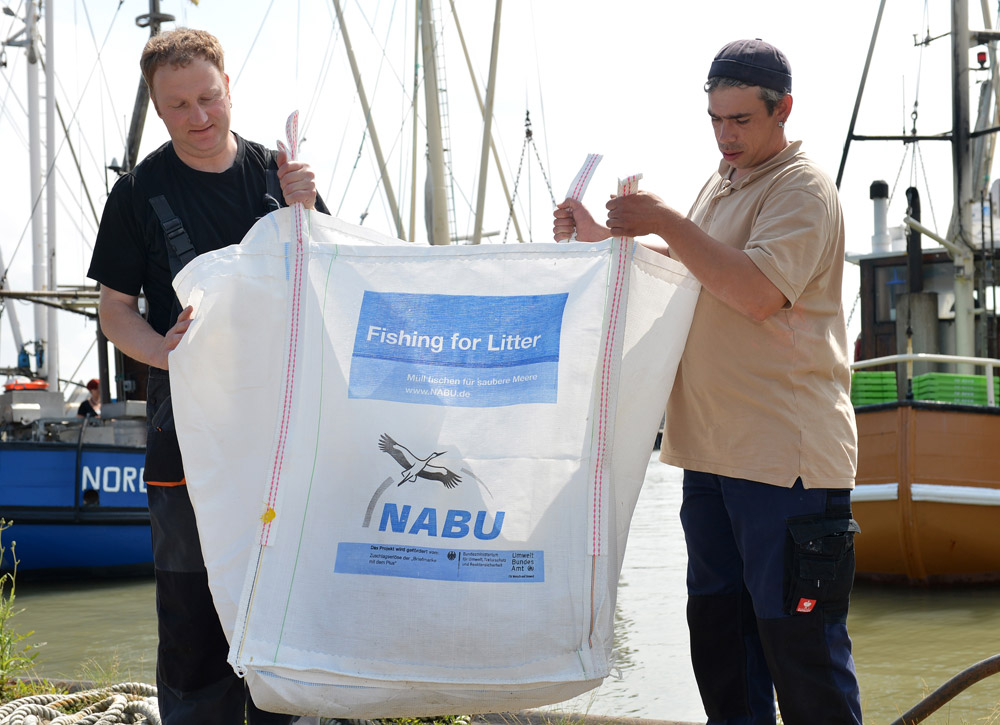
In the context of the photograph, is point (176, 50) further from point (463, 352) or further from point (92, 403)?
point (92, 403)

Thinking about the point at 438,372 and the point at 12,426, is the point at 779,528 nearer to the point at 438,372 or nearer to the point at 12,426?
the point at 438,372

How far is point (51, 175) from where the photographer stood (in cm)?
1959

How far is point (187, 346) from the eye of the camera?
7.47ft

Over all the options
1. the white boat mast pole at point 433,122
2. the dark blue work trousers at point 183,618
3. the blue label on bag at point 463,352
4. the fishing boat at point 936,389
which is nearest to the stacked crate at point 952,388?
the fishing boat at point 936,389

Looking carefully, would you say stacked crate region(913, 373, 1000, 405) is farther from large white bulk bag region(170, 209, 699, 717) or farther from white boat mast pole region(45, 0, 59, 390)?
white boat mast pole region(45, 0, 59, 390)

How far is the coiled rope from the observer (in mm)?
3225

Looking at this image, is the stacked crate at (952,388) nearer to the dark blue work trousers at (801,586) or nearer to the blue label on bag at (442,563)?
the dark blue work trousers at (801,586)

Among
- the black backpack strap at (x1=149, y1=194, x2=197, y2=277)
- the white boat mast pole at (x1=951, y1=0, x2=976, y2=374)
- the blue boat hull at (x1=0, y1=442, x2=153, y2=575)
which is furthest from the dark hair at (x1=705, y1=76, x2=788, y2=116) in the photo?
the white boat mast pole at (x1=951, y1=0, x2=976, y2=374)

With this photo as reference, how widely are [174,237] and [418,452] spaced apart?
0.77 metres

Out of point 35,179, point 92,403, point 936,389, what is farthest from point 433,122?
point 35,179

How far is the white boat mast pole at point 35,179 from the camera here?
62.7 ft

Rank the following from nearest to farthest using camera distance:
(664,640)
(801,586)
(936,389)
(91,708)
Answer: (801,586) < (91,708) < (664,640) < (936,389)

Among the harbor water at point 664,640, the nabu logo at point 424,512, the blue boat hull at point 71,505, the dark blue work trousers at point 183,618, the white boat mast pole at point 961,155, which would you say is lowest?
the harbor water at point 664,640

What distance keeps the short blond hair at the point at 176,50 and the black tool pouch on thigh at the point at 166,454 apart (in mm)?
760
